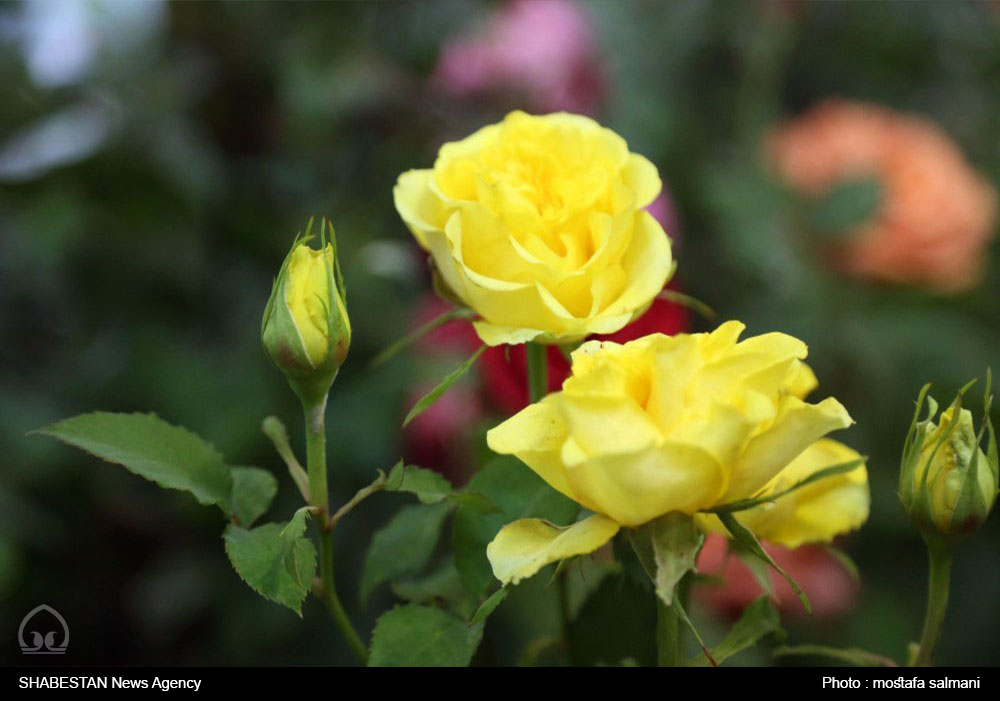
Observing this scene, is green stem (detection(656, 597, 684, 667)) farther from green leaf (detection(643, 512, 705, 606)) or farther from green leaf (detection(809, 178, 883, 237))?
green leaf (detection(809, 178, 883, 237))

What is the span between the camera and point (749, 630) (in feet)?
1.08

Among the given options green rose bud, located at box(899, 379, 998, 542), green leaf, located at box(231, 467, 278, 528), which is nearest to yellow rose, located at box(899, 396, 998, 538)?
green rose bud, located at box(899, 379, 998, 542)

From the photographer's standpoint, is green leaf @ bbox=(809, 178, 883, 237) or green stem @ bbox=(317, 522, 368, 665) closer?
green stem @ bbox=(317, 522, 368, 665)

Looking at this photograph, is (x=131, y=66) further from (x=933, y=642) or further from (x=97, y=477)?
(x=933, y=642)

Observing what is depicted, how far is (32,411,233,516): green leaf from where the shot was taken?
32 cm

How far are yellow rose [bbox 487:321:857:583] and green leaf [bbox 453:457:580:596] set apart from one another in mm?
32

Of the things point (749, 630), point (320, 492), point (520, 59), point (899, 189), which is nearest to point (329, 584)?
point (320, 492)

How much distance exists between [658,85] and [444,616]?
0.78m

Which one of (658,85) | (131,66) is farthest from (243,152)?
(658,85)

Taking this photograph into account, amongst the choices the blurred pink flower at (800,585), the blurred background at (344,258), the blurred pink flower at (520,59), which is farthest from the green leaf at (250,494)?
the blurred pink flower at (520,59)

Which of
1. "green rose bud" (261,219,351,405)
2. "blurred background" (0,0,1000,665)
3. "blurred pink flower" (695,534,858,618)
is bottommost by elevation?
"blurred pink flower" (695,534,858,618)

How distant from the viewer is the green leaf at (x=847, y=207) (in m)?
0.91

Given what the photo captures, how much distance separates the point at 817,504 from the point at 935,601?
5 centimetres

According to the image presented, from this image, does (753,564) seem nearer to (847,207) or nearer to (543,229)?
(543,229)
